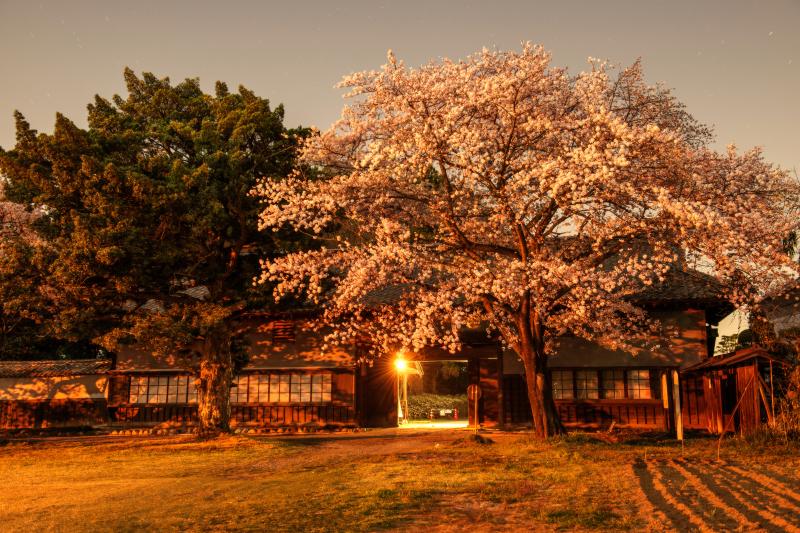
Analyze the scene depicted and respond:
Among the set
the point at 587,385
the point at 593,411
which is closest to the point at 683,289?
the point at 587,385

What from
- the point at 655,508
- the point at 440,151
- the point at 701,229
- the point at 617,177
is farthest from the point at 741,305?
the point at 655,508

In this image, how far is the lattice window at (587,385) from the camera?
2294cm

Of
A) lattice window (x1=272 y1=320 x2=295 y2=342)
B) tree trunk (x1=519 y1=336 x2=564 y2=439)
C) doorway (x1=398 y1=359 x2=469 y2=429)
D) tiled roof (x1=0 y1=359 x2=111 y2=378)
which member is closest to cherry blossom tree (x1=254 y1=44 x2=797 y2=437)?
tree trunk (x1=519 y1=336 x2=564 y2=439)

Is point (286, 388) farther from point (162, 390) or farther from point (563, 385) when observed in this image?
point (563, 385)

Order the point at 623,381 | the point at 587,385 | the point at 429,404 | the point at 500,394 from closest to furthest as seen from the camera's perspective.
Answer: the point at 623,381
the point at 587,385
the point at 500,394
the point at 429,404

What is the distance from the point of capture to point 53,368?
2755cm

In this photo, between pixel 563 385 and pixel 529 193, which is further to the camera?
pixel 563 385

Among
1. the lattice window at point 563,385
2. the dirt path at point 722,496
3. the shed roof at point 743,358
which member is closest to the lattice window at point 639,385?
the lattice window at point 563,385

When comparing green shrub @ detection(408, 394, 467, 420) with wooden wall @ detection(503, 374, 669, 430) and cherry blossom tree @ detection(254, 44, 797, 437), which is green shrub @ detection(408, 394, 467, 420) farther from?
cherry blossom tree @ detection(254, 44, 797, 437)

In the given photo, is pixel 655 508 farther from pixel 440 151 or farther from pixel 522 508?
pixel 440 151

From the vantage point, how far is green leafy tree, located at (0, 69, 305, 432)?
18.0 metres

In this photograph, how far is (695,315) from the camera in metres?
22.1

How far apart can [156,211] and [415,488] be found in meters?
11.4

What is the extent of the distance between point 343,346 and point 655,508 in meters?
17.0
